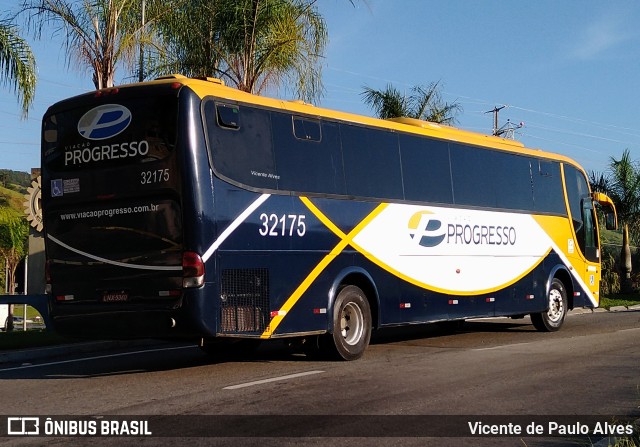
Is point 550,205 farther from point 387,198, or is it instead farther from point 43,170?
point 43,170

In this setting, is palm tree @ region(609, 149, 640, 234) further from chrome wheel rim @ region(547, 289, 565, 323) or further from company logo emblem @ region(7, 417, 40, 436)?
company logo emblem @ region(7, 417, 40, 436)

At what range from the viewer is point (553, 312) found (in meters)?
17.9

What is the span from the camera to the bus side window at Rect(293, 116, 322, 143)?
12.1 meters

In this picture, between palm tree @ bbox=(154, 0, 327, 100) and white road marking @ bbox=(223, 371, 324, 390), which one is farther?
palm tree @ bbox=(154, 0, 327, 100)

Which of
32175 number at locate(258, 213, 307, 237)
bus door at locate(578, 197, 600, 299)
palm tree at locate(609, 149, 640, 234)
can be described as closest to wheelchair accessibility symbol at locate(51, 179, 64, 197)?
32175 number at locate(258, 213, 307, 237)

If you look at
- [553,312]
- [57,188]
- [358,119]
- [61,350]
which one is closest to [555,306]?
[553,312]

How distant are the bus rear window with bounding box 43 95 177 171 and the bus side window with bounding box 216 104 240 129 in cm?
62

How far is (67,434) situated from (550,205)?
513 inches

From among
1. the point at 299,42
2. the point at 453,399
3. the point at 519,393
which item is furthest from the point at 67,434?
the point at 299,42

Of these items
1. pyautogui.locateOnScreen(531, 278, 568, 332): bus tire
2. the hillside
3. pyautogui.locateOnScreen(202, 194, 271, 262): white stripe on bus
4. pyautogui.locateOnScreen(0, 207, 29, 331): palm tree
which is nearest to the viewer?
pyautogui.locateOnScreen(202, 194, 271, 262): white stripe on bus

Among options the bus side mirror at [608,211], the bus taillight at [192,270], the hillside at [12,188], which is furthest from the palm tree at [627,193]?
the hillside at [12,188]

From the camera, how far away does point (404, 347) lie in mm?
14414

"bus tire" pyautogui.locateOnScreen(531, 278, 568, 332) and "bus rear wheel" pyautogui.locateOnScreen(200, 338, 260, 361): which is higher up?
"bus tire" pyautogui.locateOnScreen(531, 278, 568, 332)

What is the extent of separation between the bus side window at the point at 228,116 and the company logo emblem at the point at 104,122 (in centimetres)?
115
